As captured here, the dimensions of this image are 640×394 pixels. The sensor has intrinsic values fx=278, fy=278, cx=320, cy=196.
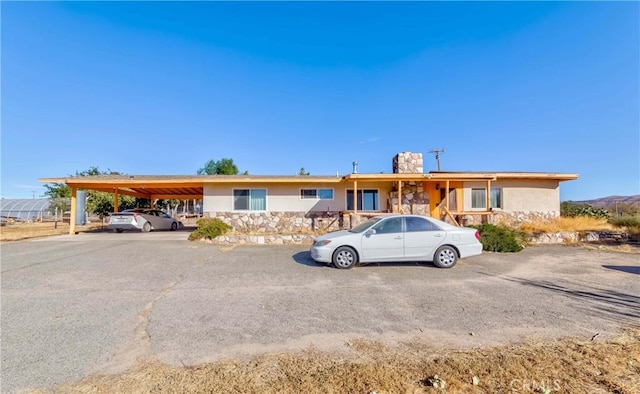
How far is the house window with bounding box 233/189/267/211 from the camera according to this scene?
1438cm

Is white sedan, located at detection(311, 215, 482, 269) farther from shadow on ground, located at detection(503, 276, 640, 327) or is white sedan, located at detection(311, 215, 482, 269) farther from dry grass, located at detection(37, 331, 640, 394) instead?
dry grass, located at detection(37, 331, 640, 394)

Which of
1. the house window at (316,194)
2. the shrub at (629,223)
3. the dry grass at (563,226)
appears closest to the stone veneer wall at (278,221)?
the house window at (316,194)

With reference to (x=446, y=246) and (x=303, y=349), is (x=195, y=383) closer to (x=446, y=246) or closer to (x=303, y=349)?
(x=303, y=349)

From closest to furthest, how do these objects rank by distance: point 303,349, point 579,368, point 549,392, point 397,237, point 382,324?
point 549,392 → point 579,368 → point 303,349 → point 382,324 → point 397,237

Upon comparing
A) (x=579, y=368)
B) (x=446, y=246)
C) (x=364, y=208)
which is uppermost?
(x=364, y=208)

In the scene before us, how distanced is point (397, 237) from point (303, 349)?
4.63m

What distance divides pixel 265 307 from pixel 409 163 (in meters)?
11.6

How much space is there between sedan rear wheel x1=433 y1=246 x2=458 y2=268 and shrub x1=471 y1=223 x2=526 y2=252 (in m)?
3.65

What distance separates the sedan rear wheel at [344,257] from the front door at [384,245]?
11.2 inches

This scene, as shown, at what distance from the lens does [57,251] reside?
9.52 m

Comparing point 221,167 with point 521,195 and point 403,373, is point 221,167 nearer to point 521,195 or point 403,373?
point 521,195

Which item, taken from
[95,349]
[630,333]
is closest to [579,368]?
[630,333]

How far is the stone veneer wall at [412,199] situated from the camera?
47.1 feet

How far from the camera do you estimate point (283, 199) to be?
567 inches
